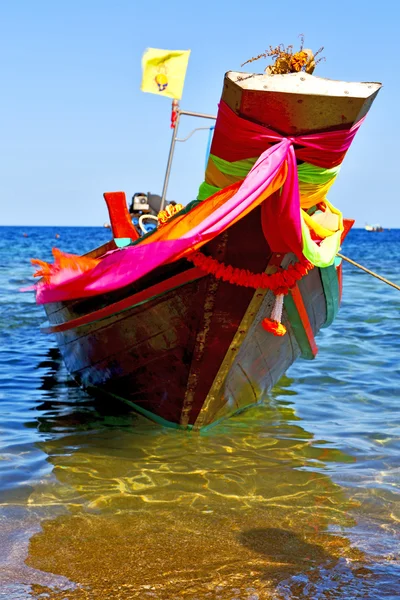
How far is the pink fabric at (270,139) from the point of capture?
3.87 meters

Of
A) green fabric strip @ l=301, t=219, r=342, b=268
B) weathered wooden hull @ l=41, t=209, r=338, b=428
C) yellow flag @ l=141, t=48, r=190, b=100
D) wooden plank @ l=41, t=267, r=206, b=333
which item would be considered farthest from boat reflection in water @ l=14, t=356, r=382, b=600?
yellow flag @ l=141, t=48, r=190, b=100

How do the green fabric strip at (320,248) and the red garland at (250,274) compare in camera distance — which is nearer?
the green fabric strip at (320,248)

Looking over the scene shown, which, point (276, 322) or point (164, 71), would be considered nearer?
point (276, 322)

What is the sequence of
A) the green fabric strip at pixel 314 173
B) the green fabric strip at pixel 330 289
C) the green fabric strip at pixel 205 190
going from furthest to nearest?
the green fabric strip at pixel 330 289, the green fabric strip at pixel 205 190, the green fabric strip at pixel 314 173

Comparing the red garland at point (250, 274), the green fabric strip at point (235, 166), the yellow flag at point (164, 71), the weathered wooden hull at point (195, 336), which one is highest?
the yellow flag at point (164, 71)

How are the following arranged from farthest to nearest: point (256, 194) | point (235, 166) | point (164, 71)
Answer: point (164, 71)
point (235, 166)
point (256, 194)

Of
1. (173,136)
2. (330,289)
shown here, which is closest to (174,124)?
(173,136)

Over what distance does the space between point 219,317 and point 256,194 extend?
127 centimetres

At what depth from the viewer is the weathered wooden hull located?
4762 millimetres

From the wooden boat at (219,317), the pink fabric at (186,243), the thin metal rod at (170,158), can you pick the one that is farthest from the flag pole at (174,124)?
the pink fabric at (186,243)

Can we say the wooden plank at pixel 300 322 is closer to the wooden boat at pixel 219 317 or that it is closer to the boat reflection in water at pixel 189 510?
the wooden boat at pixel 219 317

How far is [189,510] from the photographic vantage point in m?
4.14

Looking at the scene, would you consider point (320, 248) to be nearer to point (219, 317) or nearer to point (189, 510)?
point (219, 317)

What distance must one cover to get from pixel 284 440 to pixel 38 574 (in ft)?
8.79
